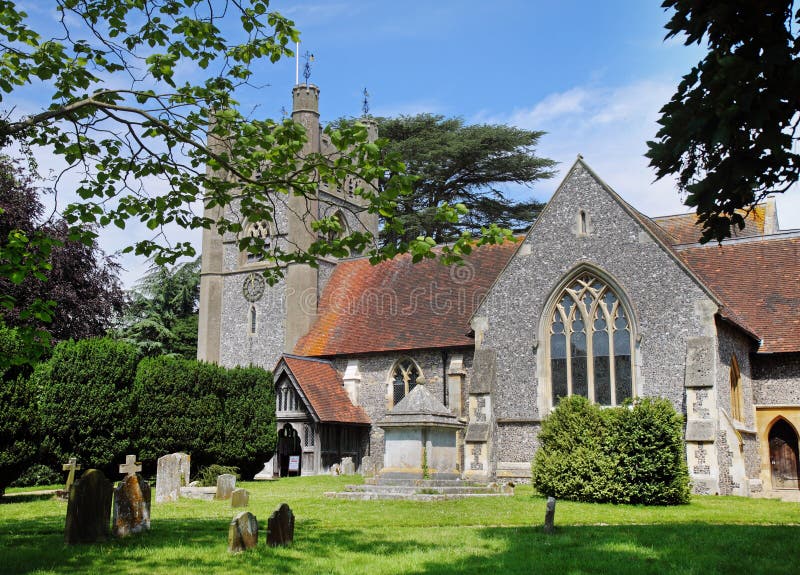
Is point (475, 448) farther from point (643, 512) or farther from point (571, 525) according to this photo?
point (571, 525)

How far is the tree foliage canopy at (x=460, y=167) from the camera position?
3997 centimetres

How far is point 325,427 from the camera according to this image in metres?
26.3

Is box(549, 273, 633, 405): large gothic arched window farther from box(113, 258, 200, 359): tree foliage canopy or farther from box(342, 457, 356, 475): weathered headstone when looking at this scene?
box(113, 258, 200, 359): tree foliage canopy

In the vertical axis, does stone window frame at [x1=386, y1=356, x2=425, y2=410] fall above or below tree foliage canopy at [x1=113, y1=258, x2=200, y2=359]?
below

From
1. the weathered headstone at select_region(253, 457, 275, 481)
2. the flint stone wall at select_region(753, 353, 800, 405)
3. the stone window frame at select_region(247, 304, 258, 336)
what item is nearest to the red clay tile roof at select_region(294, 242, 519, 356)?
the stone window frame at select_region(247, 304, 258, 336)

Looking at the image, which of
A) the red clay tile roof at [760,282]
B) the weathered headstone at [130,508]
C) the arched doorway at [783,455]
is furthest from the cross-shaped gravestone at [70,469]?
the arched doorway at [783,455]

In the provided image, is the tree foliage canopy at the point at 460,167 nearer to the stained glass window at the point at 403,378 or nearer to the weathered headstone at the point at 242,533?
the stained glass window at the point at 403,378

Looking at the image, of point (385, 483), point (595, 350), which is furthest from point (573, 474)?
point (595, 350)

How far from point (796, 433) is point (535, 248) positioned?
28.7 feet

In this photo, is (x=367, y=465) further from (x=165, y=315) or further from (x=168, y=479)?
(x=165, y=315)

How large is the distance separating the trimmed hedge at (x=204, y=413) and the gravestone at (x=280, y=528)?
12754 mm

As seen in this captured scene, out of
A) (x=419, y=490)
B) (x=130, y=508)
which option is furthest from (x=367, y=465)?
(x=130, y=508)

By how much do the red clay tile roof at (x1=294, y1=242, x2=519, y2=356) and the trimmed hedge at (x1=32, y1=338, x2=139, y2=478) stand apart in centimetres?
894

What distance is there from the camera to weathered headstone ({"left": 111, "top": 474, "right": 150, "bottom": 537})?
1074 centimetres
